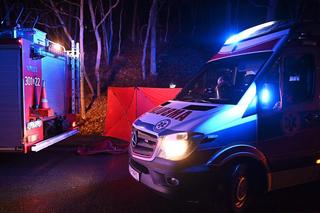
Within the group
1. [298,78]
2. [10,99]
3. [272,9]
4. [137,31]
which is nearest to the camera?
[298,78]

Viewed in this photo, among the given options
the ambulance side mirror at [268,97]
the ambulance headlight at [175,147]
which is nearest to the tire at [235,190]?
the ambulance headlight at [175,147]

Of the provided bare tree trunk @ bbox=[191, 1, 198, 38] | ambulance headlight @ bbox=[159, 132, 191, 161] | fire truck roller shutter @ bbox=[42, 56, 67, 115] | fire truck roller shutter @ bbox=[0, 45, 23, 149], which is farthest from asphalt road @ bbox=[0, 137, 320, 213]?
bare tree trunk @ bbox=[191, 1, 198, 38]

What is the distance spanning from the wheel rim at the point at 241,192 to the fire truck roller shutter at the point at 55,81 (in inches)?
190

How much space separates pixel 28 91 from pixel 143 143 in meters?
3.08

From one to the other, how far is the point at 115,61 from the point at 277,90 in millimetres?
17926

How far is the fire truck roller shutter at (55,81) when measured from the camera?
24.6 feet

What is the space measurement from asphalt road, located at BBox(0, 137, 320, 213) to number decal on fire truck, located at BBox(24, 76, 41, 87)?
1.82 meters

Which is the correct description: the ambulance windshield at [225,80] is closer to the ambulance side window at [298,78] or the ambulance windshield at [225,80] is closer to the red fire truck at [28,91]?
the ambulance side window at [298,78]

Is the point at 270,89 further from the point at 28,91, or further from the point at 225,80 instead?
the point at 28,91

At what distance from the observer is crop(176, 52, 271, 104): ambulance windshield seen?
490 cm

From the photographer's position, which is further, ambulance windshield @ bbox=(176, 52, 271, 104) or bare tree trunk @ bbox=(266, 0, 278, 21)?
bare tree trunk @ bbox=(266, 0, 278, 21)

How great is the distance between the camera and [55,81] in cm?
803

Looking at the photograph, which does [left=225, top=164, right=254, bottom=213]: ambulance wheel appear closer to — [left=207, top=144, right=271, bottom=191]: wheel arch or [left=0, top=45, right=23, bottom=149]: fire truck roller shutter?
[left=207, top=144, right=271, bottom=191]: wheel arch

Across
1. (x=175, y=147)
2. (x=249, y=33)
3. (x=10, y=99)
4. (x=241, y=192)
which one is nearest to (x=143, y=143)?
(x=175, y=147)
